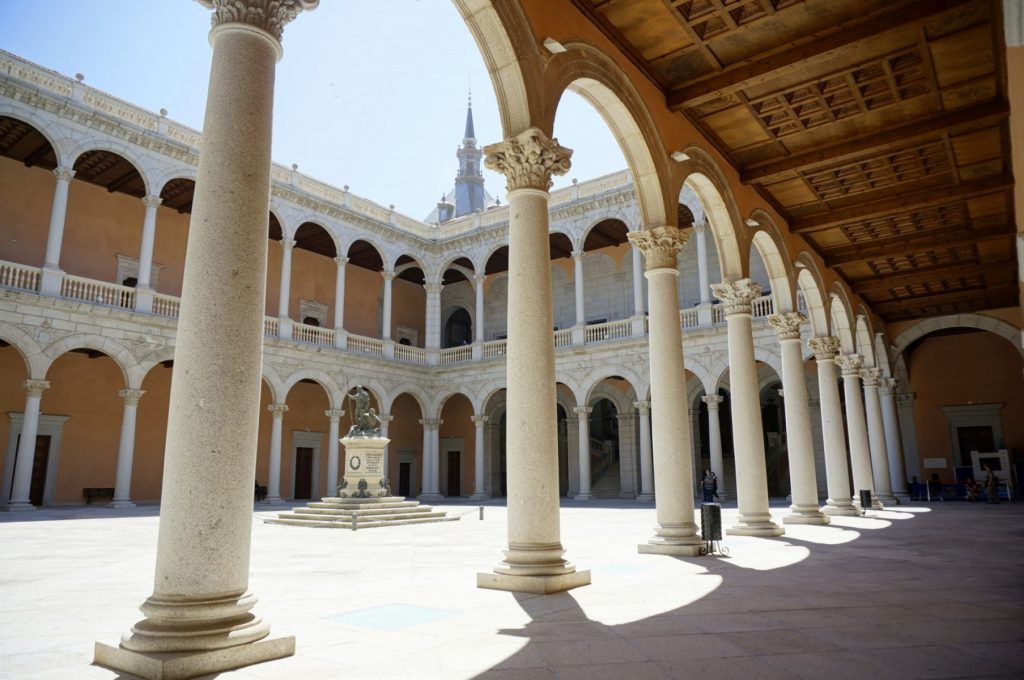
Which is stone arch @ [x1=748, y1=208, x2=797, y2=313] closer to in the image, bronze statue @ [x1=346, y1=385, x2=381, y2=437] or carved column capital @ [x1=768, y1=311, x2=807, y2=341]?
carved column capital @ [x1=768, y1=311, x2=807, y2=341]

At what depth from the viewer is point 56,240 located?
16703 millimetres

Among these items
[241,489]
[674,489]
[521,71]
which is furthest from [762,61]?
[241,489]

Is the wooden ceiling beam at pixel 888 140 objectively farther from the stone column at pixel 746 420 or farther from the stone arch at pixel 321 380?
the stone arch at pixel 321 380

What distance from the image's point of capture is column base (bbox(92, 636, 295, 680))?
2.95 metres

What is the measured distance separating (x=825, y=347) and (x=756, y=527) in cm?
635

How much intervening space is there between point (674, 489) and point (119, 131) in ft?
58.0

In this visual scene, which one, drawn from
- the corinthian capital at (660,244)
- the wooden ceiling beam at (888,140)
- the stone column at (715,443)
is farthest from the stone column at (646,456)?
the corinthian capital at (660,244)

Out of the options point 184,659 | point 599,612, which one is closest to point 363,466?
point 599,612

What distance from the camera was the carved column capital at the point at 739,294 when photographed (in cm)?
1022

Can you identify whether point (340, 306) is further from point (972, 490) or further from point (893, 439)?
point (972, 490)

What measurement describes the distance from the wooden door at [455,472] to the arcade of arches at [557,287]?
0.40 ft

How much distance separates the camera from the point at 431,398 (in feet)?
87.4

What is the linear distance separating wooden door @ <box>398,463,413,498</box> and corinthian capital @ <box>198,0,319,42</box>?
25313mm

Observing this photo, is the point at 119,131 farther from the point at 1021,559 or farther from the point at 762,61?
the point at 1021,559
